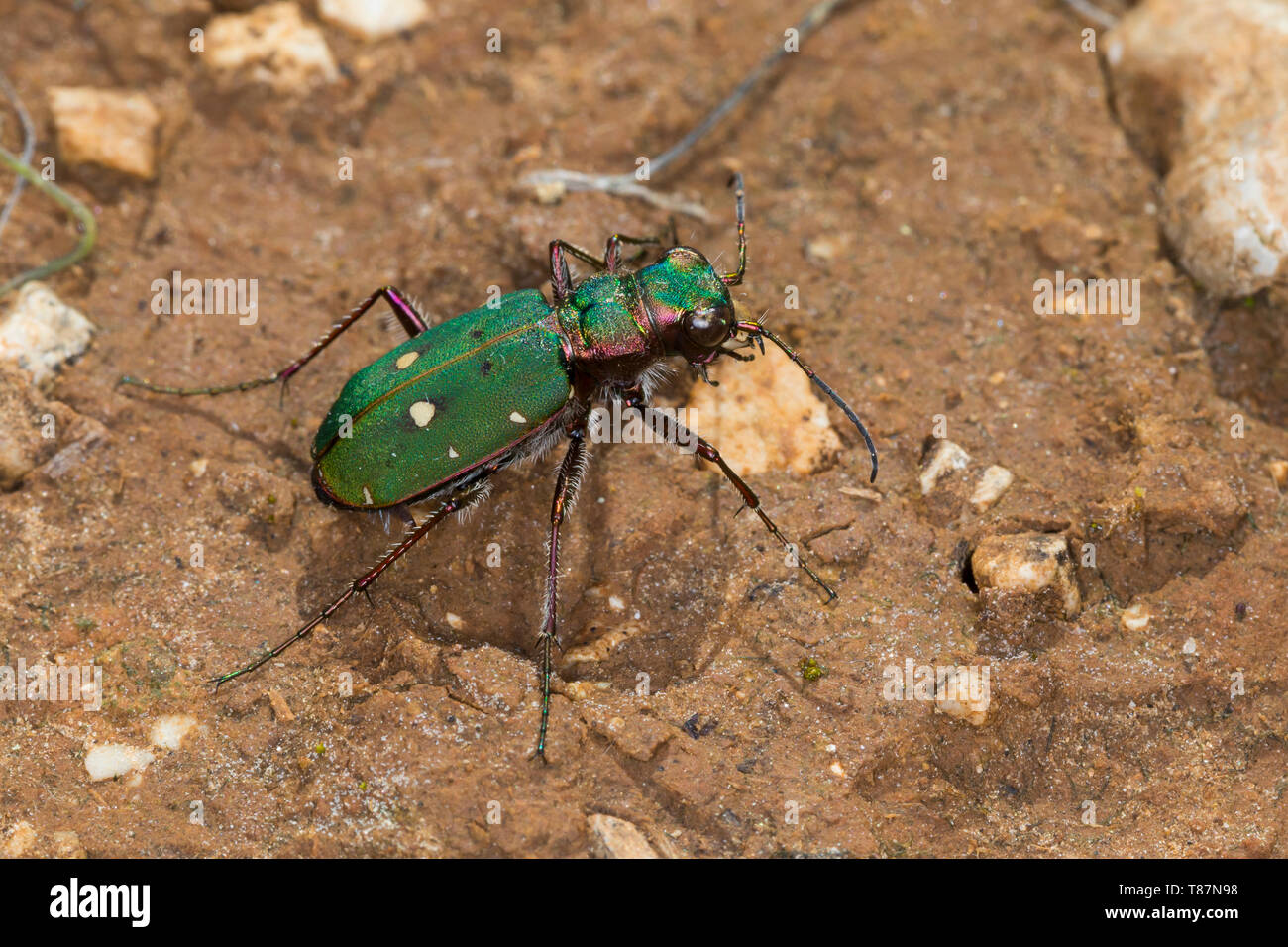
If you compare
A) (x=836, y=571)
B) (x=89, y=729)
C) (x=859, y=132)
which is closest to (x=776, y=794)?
(x=836, y=571)

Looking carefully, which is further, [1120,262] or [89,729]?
[1120,262]

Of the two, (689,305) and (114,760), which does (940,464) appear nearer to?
(689,305)

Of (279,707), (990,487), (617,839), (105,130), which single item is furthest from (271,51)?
(617,839)

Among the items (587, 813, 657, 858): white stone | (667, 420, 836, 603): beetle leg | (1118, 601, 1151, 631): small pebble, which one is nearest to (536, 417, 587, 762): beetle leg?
(587, 813, 657, 858): white stone

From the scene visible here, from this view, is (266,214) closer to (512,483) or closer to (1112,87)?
(512,483)

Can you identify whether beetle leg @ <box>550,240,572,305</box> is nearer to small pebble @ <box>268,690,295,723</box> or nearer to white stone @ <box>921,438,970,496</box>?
white stone @ <box>921,438,970,496</box>

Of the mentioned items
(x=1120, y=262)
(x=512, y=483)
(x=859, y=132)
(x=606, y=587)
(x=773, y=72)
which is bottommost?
(x=606, y=587)

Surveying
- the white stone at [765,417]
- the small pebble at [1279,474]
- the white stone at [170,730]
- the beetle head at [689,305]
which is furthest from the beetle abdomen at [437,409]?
the small pebble at [1279,474]
